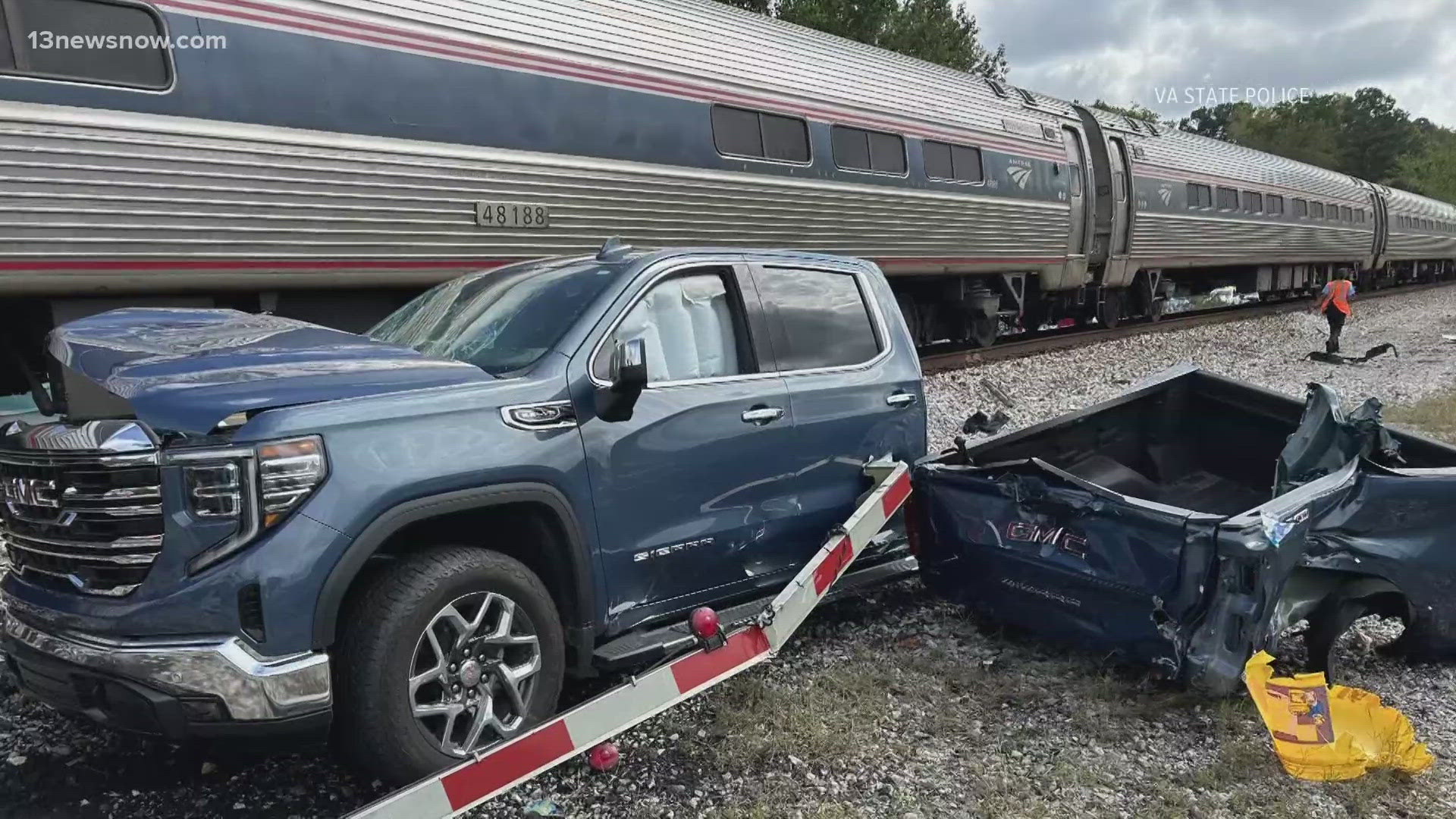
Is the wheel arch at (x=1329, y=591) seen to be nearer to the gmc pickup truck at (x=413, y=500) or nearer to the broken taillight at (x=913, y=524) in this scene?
the broken taillight at (x=913, y=524)

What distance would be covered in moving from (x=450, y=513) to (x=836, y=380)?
1.86 meters

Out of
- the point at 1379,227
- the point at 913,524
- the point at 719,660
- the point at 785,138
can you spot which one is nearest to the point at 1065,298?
the point at 785,138

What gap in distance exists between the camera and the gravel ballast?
3105 millimetres

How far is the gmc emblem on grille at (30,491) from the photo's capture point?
2787 millimetres

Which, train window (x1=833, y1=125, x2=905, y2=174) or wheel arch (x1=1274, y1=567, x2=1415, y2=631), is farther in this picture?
train window (x1=833, y1=125, x2=905, y2=174)

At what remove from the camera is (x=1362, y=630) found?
4.57 metres

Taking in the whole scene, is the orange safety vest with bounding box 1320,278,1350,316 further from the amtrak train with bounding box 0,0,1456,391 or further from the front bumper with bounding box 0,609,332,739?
the front bumper with bounding box 0,609,332,739

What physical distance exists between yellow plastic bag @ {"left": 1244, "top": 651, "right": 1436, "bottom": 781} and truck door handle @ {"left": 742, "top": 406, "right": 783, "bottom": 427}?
1833 millimetres

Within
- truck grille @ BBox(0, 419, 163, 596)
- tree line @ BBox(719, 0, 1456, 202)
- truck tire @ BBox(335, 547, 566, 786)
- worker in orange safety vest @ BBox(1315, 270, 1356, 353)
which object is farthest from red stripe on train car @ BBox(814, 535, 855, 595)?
tree line @ BBox(719, 0, 1456, 202)

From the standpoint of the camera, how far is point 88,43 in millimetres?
5750

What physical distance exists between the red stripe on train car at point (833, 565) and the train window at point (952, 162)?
338 inches

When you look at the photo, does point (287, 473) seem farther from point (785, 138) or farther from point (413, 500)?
point (785, 138)

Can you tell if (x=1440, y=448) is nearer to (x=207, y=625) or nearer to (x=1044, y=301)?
(x=207, y=625)

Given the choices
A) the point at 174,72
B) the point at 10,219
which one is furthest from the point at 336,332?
the point at 174,72
